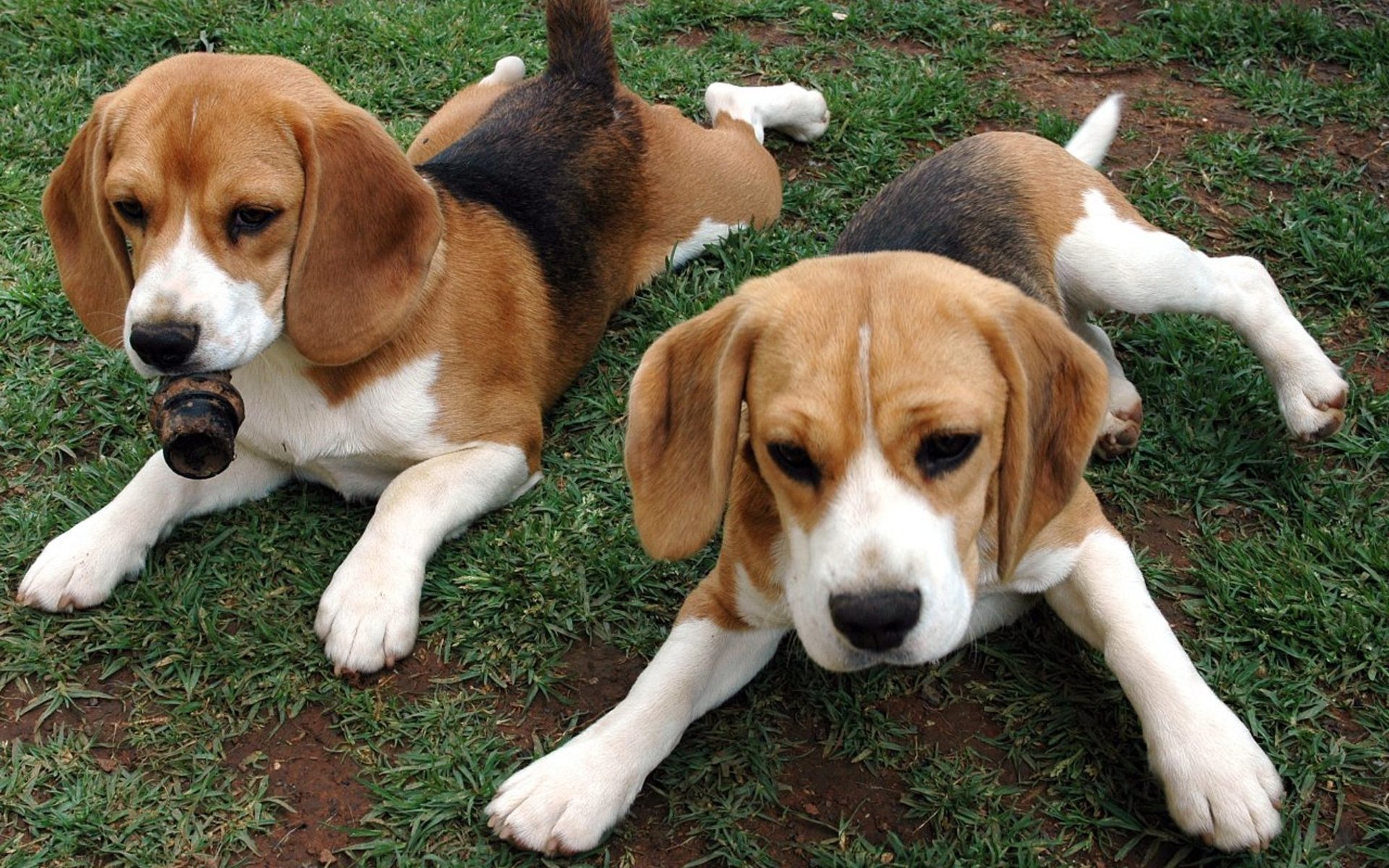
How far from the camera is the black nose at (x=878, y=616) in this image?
2947 millimetres

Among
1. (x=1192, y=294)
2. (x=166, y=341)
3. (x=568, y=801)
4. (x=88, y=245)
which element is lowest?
(x=568, y=801)

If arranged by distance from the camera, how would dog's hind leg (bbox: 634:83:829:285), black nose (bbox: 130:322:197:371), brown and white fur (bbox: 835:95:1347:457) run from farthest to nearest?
dog's hind leg (bbox: 634:83:829:285) < brown and white fur (bbox: 835:95:1347:457) < black nose (bbox: 130:322:197:371)

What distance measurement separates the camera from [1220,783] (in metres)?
3.37

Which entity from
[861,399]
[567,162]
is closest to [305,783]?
[861,399]

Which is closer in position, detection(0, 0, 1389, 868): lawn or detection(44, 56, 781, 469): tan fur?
detection(0, 0, 1389, 868): lawn

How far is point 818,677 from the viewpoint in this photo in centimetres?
409

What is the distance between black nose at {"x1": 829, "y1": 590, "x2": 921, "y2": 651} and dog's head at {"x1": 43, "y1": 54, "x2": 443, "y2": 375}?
2.05 meters

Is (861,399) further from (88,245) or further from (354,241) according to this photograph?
(88,245)

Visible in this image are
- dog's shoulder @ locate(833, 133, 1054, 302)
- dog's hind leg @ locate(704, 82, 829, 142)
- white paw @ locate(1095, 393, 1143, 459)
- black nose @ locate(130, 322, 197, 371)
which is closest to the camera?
black nose @ locate(130, 322, 197, 371)

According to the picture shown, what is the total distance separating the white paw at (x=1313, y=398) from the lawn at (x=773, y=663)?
152mm

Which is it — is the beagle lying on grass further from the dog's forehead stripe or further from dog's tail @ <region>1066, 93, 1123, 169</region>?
dog's tail @ <region>1066, 93, 1123, 169</region>

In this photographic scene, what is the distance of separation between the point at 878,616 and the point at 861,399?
0.51m

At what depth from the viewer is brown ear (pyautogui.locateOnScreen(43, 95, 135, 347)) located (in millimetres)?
4309

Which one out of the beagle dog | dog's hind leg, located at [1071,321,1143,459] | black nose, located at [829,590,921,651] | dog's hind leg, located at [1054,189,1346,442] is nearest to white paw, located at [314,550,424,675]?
the beagle dog
